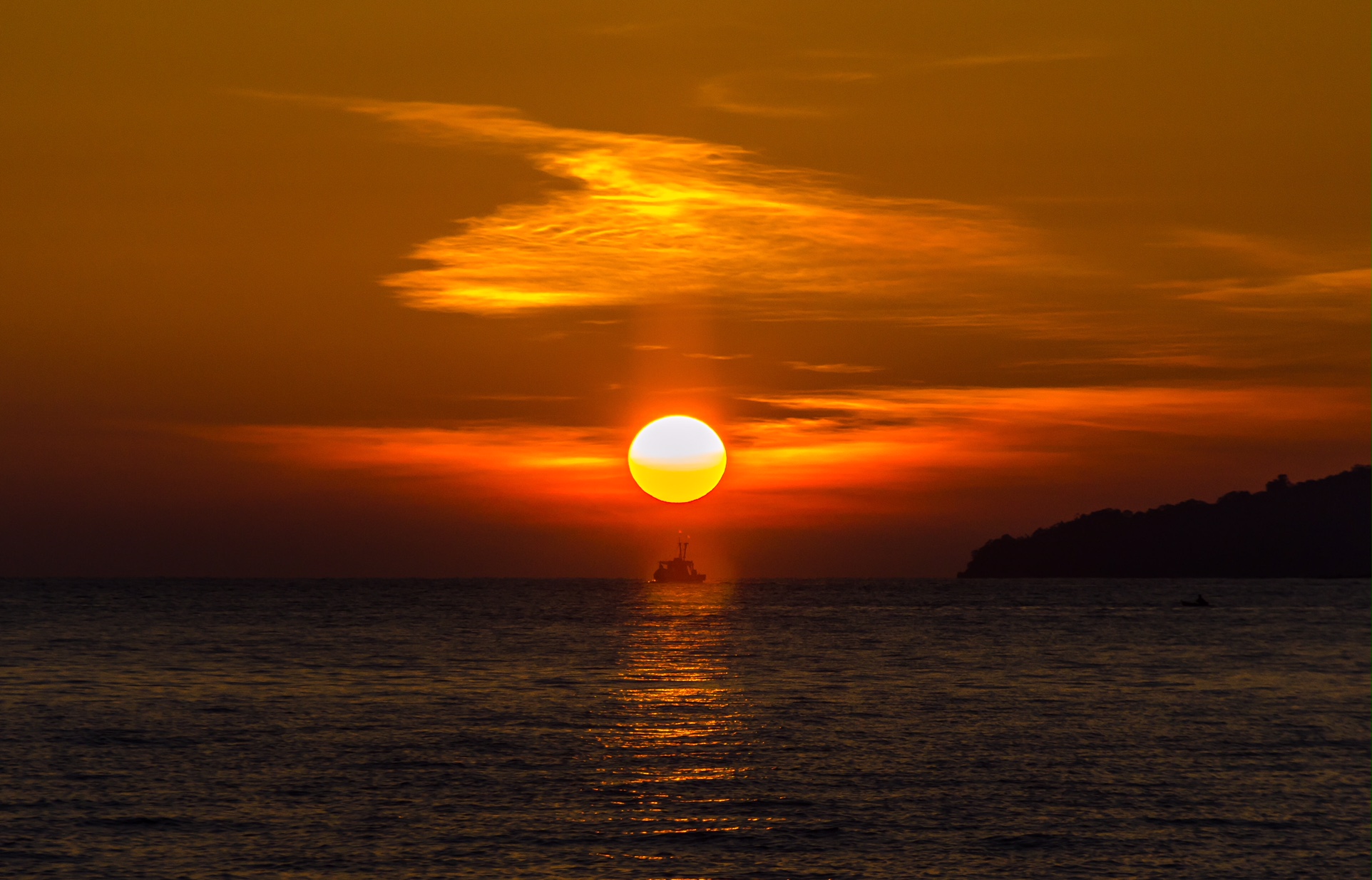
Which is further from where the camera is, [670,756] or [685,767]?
[670,756]

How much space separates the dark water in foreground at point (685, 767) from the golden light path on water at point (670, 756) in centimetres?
18

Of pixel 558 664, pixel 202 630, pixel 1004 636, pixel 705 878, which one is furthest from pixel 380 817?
pixel 202 630

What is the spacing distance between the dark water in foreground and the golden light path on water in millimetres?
179

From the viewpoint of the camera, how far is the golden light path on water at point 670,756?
32500mm

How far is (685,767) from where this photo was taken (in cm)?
4094

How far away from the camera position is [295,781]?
38688 millimetres

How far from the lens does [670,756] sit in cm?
4328

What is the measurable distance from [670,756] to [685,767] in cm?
240

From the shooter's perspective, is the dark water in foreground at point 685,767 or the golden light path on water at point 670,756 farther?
the golden light path on water at point 670,756

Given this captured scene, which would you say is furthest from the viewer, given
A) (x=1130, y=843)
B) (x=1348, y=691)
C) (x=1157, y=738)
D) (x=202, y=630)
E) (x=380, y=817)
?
(x=202, y=630)

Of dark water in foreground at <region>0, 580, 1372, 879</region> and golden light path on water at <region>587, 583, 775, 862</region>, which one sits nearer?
dark water in foreground at <region>0, 580, 1372, 879</region>

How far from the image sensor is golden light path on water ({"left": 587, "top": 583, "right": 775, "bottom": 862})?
32500 mm

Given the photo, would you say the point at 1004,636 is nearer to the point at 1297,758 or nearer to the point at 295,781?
the point at 1297,758

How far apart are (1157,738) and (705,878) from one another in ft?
85.2
